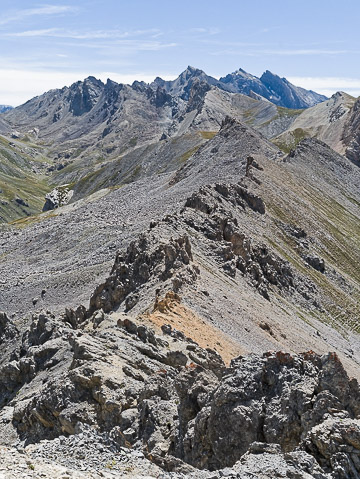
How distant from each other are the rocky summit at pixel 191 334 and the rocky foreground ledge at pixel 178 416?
75mm

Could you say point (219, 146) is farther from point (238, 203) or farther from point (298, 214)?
point (238, 203)

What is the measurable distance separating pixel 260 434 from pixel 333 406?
3.26 m

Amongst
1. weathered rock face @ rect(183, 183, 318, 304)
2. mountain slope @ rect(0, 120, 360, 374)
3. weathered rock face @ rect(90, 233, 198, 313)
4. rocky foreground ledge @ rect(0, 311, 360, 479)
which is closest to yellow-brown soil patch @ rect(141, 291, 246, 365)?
mountain slope @ rect(0, 120, 360, 374)

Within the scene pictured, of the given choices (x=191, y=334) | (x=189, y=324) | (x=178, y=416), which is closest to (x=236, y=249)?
(x=189, y=324)

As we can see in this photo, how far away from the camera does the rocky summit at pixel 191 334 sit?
20953mm

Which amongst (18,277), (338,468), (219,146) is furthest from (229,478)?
(219,146)

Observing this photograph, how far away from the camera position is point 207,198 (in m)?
98.2

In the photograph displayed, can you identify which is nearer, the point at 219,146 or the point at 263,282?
the point at 263,282

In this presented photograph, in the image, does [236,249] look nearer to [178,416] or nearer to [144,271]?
[144,271]

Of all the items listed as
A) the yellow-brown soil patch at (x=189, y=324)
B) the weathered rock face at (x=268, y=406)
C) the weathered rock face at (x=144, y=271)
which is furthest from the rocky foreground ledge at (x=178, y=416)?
the weathered rock face at (x=144, y=271)

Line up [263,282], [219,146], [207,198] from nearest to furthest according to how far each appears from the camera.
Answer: [263,282] < [207,198] < [219,146]

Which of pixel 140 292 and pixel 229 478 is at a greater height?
pixel 229 478

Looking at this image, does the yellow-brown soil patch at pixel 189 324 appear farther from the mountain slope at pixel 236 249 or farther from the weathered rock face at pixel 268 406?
the weathered rock face at pixel 268 406

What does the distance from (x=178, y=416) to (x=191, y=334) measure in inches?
872
